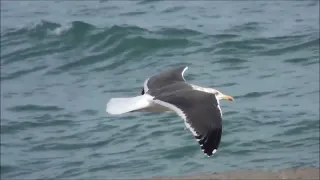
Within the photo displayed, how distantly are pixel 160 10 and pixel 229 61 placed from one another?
12.4 ft

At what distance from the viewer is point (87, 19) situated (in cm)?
1633

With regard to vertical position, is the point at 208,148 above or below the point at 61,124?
above

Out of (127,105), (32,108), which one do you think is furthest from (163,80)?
(32,108)

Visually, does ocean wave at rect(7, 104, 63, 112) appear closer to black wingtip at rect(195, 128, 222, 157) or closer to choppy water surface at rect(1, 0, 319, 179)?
choppy water surface at rect(1, 0, 319, 179)

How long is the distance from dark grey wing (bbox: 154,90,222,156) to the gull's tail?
101 millimetres

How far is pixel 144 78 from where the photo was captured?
1284 cm

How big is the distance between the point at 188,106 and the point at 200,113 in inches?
6.6

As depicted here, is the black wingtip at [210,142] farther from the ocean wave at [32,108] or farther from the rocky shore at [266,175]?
the ocean wave at [32,108]

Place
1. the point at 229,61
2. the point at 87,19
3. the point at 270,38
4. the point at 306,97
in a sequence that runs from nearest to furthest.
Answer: the point at 306,97, the point at 229,61, the point at 270,38, the point at 87,19

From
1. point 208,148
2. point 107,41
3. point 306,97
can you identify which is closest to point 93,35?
point 107,41

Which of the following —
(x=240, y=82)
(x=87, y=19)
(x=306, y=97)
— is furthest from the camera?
(x=87, y=19)

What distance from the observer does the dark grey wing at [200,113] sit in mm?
5422

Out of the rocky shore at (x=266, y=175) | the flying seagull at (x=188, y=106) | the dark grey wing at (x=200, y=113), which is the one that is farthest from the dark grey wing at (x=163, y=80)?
the rocky shore at (x=266, y=175)

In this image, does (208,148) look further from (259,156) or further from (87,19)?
(87,19)
